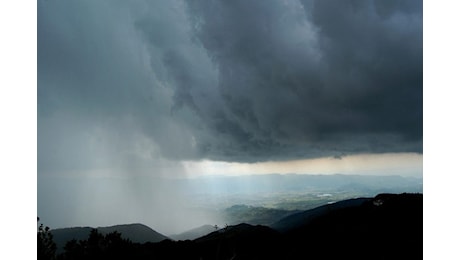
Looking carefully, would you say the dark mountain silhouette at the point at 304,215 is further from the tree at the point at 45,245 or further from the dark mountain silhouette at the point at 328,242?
the tree at the point at 45,245

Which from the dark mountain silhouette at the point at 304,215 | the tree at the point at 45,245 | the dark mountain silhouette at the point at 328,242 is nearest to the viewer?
the tree at the point at 45,245

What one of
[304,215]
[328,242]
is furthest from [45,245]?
Result: [304,215]

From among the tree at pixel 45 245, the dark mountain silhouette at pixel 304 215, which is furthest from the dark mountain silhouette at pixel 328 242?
the dark mountain silhouette at pixel 304 215

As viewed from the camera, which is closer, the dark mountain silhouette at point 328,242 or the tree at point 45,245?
the tree at point 45,245

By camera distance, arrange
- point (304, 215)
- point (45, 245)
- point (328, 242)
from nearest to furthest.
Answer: point (45, 245)
point (328, 242)
point (304, 215)

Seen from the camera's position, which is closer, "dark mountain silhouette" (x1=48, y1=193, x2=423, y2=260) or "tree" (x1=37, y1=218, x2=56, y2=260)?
"tree" (x1=37, y1=218, x2=56, y2=260)

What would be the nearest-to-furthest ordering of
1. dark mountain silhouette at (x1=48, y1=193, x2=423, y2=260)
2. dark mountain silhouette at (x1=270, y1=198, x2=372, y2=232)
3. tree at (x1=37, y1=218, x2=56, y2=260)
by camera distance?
tree at (x1=37, y1=218, x2=56, y2=260)
dark mountain silhouette at (x1=48, y1=193, x2=423, y2=260)
dark mountain silhouette at (x1=270, y1=198, x2=372, y2=232)

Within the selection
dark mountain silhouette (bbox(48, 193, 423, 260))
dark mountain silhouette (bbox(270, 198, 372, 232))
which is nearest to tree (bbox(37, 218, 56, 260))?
dark mountain silhouette (bbox(48, 193, 423, 260))

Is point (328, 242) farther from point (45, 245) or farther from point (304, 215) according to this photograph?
point (45, 245)

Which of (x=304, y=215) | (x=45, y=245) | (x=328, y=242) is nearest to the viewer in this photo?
(x=45, y=245)

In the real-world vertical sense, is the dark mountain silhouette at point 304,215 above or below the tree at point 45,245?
below

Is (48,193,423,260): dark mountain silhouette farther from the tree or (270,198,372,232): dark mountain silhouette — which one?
(270,198,372,232): dark mountain silhouette

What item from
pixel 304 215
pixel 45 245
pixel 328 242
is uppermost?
pixel 45 245
